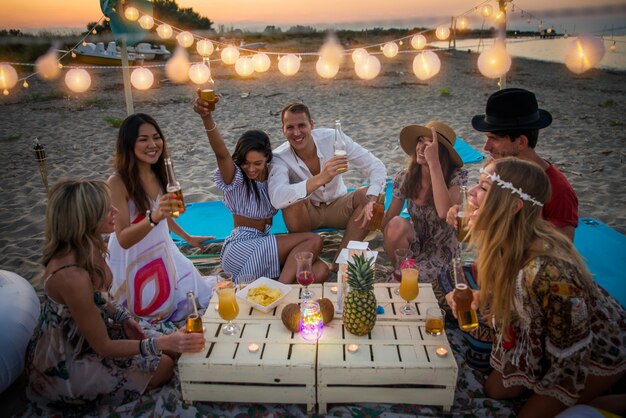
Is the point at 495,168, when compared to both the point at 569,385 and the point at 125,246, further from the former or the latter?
the point at 125,246

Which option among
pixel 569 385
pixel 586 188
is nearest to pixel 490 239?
pixel 569 385

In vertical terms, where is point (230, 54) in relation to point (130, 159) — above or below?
above

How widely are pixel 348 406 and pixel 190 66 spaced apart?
15.2 feet

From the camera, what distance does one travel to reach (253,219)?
13.1 feet

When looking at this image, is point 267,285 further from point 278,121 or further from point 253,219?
point 278,121

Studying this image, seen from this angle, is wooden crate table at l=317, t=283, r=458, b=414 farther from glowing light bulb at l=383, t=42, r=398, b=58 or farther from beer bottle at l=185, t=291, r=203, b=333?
glowing light bulb at l=383, t=42, r=398, b=58

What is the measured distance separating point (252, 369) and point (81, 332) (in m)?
0.98

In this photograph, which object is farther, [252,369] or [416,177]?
[416,177]

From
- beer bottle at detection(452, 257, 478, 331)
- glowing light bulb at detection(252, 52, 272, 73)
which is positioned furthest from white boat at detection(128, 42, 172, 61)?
beer bottle at detection(452, 257, 478, 331)

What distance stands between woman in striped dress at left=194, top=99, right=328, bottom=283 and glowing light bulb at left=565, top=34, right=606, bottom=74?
3019mm

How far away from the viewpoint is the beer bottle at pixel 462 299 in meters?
2.45

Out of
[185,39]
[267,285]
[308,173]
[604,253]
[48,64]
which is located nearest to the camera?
[267,285]

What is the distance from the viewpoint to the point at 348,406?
8.37ft

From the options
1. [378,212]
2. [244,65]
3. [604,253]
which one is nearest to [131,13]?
[244,65]
